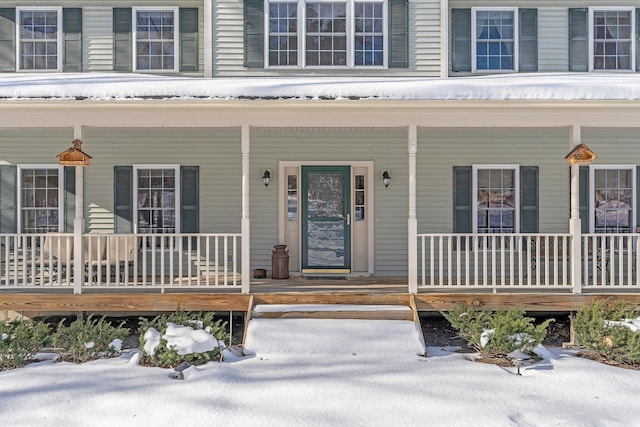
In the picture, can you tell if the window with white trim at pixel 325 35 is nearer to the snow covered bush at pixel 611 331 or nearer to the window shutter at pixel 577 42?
the window shutter at pixel 577 42

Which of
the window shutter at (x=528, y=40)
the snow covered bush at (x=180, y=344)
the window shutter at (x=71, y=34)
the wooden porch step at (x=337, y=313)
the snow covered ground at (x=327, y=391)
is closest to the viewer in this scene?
the snow covered ground at (x=327, y=391)

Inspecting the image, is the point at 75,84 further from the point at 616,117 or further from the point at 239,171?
the point at 616,117

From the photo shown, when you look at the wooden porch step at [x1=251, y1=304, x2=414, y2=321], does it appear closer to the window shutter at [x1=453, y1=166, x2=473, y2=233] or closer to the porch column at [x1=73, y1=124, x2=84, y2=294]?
the porch column at [x1=73, y1=124, x2=84, y2=294]

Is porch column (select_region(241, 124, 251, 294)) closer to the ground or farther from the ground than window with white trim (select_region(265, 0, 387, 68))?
closer to the ground

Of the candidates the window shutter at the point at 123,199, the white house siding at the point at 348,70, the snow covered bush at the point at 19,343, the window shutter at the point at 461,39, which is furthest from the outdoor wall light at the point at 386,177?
the snow covered bush at the point at 19,343

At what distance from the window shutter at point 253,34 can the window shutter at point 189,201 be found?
7.49 feet

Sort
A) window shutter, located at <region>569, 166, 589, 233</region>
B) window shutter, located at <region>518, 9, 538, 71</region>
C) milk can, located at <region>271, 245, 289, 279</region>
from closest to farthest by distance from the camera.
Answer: milk can, located at <region>271, 245, 289, 279</region>, window shutter, located at <region>569, 166, 589, 233</region>, window shutter, located at <region>518, 9, 538, 71</region>

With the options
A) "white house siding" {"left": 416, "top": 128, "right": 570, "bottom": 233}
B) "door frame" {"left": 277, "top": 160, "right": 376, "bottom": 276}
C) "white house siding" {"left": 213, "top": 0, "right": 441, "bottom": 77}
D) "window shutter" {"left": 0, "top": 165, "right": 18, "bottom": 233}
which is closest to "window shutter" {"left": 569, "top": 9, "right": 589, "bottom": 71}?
"white house siding" {"left": 416, "top": 128, "right": 570, "bottom": 233}

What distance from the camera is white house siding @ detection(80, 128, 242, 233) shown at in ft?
32.7

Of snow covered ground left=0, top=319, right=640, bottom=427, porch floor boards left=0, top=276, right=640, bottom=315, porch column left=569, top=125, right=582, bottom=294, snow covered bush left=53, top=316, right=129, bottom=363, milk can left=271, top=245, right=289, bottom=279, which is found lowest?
snow covered ground left=0, top=319, right=640, bottom=427

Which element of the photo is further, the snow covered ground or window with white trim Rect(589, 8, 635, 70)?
window with white trim Rect(589, 8, 635, 70)

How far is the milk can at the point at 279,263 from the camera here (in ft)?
31.6

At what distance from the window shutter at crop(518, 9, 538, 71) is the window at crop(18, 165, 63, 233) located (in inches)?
344

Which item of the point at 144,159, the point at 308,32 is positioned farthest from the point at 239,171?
the point at 308,32
